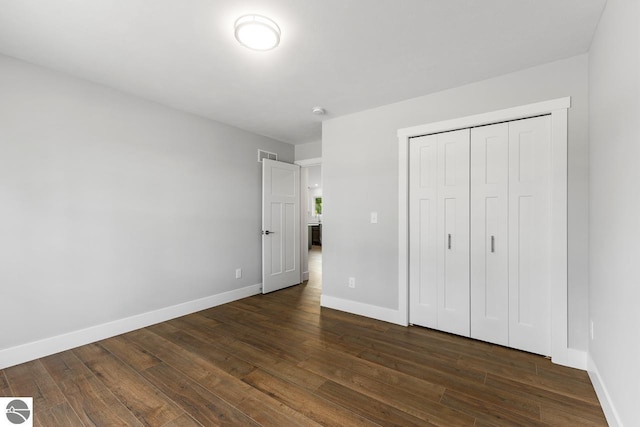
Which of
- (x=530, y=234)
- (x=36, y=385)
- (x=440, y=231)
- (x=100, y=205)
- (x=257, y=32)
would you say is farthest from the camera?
(x=440, y=231)

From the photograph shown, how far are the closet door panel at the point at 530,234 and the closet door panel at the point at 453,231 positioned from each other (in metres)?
0.38

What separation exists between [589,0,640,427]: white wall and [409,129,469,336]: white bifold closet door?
0.92 metres

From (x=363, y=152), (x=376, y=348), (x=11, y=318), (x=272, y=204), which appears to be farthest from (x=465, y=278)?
(x=11, y=318)

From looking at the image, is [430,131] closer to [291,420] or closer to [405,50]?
[405,50]

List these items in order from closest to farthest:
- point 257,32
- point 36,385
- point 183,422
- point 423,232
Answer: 1. point 183,422
2. point 257,32
3. point 36,385
4. point 423,232

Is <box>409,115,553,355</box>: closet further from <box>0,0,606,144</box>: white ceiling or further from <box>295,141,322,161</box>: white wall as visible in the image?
<box>295,141,322,161</box>: white wall

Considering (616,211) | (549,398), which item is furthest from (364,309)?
(616,211)

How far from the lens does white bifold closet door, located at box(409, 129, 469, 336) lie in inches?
109

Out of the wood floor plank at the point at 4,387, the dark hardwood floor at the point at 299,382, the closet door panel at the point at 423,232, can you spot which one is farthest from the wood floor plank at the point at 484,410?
the wood floor plank at the point at 4,387

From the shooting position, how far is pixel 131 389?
1.94 meters

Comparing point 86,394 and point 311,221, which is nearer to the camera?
point 86,394

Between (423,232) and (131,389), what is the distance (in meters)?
2.83

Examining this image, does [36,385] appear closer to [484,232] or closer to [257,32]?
[257,32]

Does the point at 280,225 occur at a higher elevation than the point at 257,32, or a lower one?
lower
